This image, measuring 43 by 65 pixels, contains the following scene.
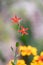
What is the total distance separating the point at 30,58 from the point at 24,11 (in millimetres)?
959

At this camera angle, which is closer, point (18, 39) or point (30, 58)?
point (30, 58)

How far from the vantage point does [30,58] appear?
246 cm

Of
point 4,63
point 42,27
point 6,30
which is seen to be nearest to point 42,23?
point 42,27

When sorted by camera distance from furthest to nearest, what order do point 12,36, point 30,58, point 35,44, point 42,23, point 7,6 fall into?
point 7,6
point 42,23
point 12,36
point 35,44
point 30,58

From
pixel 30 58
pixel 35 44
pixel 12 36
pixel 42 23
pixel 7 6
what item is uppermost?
pixel 7 6

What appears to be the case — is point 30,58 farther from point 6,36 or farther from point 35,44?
point 6,36

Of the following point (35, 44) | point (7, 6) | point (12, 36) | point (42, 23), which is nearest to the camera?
point (35, 44)

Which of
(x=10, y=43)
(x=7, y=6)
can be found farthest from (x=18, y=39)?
(x=7, y=6)

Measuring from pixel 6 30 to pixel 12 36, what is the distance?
0.38ft

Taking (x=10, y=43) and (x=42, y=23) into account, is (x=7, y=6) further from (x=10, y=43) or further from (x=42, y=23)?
(x=10, y=43)

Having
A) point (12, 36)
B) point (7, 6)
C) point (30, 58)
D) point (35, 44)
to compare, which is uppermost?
point (7, 6)

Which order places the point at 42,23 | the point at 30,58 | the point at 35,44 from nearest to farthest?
the point at 30,58 → the point at 35,44 → the point at 42,23

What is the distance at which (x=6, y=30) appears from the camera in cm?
300

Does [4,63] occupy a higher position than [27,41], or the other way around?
[27,41]
